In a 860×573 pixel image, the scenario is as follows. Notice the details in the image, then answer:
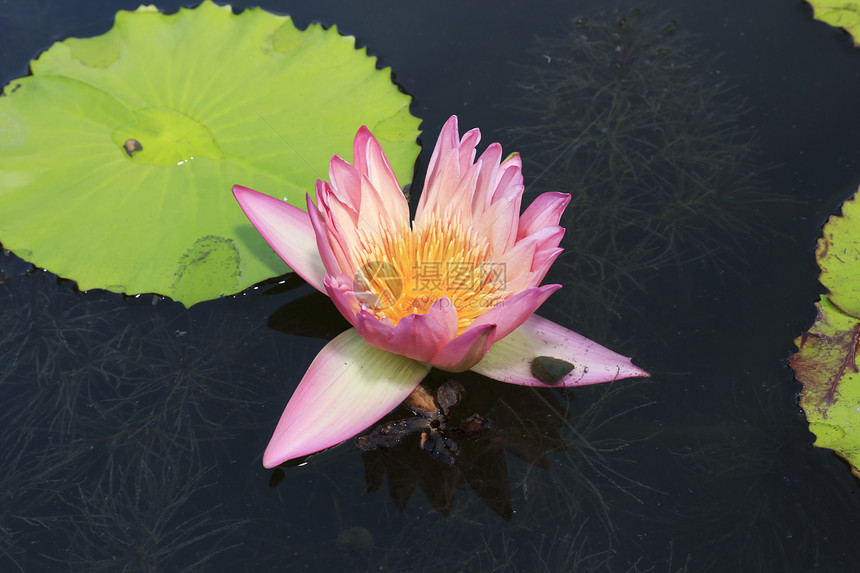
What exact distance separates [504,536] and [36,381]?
6.49ft

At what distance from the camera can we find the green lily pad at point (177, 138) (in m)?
2.74

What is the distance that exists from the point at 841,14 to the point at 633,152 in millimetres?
1616

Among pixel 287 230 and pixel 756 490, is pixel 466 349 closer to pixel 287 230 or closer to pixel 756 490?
pixel 287 230

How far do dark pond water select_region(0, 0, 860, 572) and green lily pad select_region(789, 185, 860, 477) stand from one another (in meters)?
0.10

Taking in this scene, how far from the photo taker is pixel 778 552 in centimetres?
218

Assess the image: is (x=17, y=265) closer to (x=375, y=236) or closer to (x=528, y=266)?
(x=375, y=236)

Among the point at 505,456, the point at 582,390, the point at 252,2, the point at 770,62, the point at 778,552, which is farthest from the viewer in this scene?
the point at 252,2

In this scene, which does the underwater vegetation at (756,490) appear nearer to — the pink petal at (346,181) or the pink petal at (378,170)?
the pink petal at (378,170)

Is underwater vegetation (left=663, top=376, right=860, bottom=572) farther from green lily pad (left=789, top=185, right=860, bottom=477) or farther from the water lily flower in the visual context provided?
the water lily flower

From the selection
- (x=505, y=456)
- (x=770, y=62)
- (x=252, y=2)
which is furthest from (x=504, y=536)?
(x=252, y=2)

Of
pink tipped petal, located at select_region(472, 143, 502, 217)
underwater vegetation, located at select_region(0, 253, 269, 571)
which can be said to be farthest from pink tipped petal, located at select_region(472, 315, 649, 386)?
underwater vegetation, located at select_region(0, 253, 269, 571)

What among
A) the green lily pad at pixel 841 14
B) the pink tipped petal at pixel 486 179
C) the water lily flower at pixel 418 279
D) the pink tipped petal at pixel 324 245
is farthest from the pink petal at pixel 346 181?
the green lily pad at pixel 841 14

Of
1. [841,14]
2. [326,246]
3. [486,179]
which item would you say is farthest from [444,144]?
[841,14]

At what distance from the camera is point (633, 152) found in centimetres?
335
